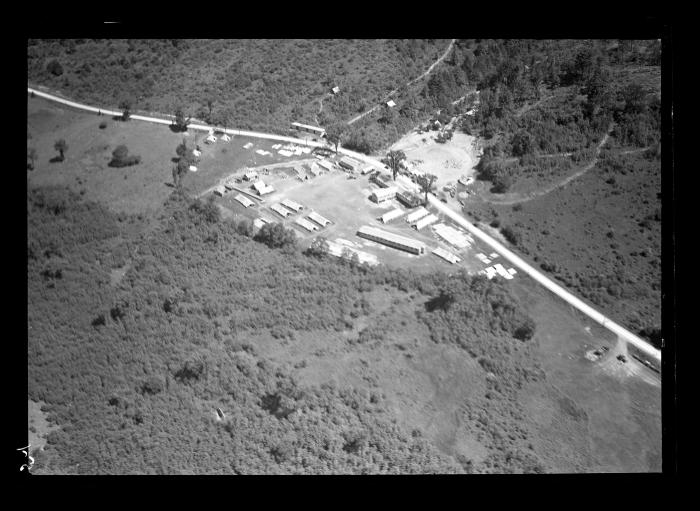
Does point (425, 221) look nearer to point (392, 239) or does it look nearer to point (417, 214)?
point (417, 214)

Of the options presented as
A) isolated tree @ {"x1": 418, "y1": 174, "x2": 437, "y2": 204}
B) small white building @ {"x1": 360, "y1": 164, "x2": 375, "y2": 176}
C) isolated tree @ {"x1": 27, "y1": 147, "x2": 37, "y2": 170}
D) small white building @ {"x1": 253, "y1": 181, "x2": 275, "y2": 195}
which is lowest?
small white building @ {"x1": 253, "y1": 181, "x2": 275, "y2": 195}

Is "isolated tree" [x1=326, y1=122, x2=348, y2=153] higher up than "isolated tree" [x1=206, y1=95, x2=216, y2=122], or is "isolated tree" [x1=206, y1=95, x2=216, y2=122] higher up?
"isolated tree" [x1=206, y1=95, x2=216, y2=122]

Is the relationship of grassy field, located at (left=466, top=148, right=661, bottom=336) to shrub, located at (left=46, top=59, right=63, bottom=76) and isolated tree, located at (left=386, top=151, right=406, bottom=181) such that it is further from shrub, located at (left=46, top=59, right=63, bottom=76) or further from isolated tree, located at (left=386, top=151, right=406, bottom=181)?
shrub, located at (left=46, top=59, right=63, bottom=76)

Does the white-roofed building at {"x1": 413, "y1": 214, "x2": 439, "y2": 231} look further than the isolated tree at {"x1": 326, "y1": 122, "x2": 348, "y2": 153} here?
No

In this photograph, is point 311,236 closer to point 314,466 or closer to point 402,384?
point 402,384

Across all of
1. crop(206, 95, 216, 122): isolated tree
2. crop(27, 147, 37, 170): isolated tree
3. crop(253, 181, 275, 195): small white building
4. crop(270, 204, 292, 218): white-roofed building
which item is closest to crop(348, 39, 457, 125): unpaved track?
crop(253, 181, 275, 195): small white building

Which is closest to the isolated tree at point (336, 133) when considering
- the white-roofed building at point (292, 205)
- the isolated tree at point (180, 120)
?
the white-roofed building at point (292, 205)
